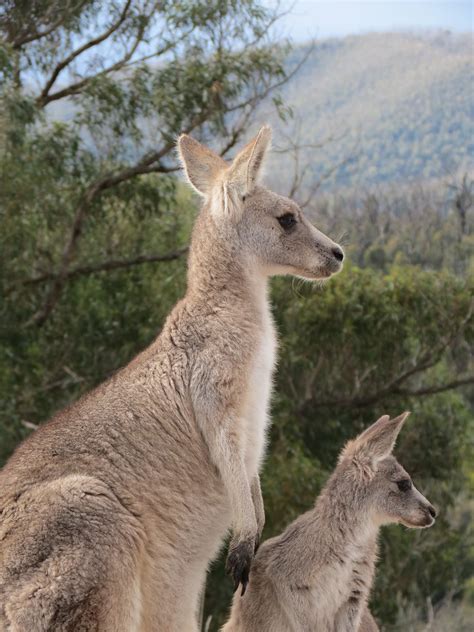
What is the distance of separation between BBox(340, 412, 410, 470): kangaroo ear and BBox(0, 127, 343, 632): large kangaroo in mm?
517

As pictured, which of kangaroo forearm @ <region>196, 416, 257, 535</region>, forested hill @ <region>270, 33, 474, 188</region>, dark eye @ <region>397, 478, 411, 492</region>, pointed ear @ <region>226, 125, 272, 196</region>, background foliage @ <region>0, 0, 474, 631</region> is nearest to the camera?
kangaroo forearm @ <region>196, 416, 257, 535</region>

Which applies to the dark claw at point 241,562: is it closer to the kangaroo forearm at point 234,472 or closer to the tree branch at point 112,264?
the kangaroo forearm at point 234,472

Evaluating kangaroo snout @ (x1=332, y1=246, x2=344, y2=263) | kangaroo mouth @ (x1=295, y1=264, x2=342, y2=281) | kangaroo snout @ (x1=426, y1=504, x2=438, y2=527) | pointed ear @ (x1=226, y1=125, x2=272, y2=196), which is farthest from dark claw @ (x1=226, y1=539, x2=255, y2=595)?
pointed ear @ (x1=226, y1=125, x2=272, y2=196)

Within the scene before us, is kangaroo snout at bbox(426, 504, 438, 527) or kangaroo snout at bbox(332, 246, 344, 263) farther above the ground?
kangaroo snout at bbox(332, 246, 344, 263)

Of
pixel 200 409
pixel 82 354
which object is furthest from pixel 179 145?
pixel 82 354

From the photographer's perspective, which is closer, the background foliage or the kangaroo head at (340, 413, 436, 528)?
the kangaroo head at (340, 413, 436, 528)

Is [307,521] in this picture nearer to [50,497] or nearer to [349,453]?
[349,453]

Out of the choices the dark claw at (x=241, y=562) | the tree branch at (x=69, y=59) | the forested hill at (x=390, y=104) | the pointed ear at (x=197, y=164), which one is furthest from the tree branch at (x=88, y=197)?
the forested hill at (x=390, y=104)

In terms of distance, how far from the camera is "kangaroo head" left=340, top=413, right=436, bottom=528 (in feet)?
15.8

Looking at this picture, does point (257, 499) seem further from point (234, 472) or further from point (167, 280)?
point (167, 280)

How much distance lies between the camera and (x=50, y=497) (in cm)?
404

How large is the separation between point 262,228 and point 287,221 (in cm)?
13

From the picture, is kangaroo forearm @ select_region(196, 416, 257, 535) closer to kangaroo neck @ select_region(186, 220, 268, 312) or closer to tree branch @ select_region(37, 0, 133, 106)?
kangaroo neck @ select_region(186, 220, 268, 312)

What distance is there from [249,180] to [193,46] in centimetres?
1009
